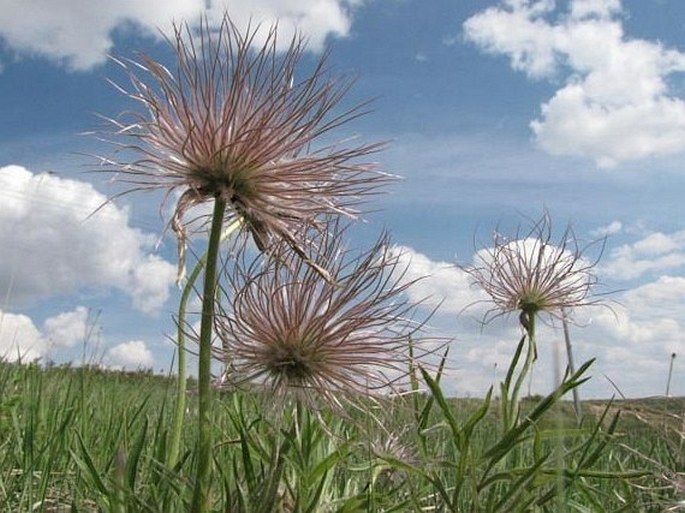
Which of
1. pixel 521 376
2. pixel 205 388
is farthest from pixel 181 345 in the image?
pixel 521 376

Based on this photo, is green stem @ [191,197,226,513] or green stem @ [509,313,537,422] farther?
green stem @ [509,313,537,422]

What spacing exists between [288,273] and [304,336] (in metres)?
0.24

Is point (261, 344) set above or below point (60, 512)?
above

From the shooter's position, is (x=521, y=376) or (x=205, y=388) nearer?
(x=205, y=388)

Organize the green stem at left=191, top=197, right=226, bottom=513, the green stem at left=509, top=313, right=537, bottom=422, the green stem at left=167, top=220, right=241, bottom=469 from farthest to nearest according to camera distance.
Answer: the green stem at left=509, top=313, right=537, bottom=422 → the green stem at left=167, top=220, right=241, bottom=469 → the green stem at left=191, top=197, right=226, bottom=513

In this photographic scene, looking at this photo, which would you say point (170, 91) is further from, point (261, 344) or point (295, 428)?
point (295, 428)

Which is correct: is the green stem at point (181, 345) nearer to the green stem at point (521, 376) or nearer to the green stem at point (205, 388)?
the green stem at point (205, 388)

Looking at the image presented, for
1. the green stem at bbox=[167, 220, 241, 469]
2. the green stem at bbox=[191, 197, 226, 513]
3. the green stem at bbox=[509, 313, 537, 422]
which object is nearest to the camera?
the green stem at bbox=[191, 197, 226, 513]

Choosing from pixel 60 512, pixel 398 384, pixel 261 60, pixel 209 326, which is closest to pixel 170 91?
pixel 261 60

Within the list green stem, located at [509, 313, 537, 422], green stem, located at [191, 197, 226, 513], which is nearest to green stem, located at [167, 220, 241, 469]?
green stem, located at [191, 197, 226, 513]

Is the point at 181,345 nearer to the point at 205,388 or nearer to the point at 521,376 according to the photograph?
the point at 205,388

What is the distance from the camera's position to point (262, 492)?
1849mm

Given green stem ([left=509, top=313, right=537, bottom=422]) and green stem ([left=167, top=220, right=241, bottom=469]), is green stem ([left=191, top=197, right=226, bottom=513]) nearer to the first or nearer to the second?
green stem ([left=167, top=220, right=241, bottom=469])

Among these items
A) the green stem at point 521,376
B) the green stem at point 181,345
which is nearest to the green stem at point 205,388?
the green stem at point 181,345
